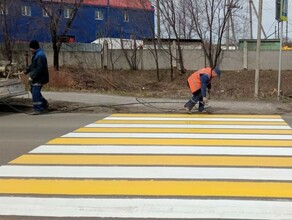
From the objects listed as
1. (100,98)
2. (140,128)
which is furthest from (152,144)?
(100,98)

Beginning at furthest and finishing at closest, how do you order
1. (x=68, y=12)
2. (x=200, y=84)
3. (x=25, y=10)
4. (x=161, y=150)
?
(x=25, y=10)
(x=68, y=12)
(x=200, y=84)
(x=161, y=150)

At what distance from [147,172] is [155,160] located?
686mm

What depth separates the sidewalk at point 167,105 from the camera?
13.0 meters

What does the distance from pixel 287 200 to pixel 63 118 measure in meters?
7.73

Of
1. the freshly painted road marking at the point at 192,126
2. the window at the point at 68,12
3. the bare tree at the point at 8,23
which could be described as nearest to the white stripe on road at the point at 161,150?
the freshly painted road marking at the point at 192,126

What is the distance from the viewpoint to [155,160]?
6.59 meters

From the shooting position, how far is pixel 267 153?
709 centimetres

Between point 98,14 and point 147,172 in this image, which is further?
point 98,14

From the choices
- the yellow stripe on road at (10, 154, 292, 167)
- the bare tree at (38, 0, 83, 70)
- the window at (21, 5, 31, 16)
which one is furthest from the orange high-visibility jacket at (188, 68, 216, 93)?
the window at (21, 5, 31, 16)

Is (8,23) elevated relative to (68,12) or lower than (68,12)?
lower

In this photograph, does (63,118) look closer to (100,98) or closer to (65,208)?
(100,98)

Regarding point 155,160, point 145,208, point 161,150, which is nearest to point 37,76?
point 161,150

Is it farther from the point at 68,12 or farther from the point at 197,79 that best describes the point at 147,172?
the point at 68,12

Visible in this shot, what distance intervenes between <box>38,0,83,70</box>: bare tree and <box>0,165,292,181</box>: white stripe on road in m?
21.1
